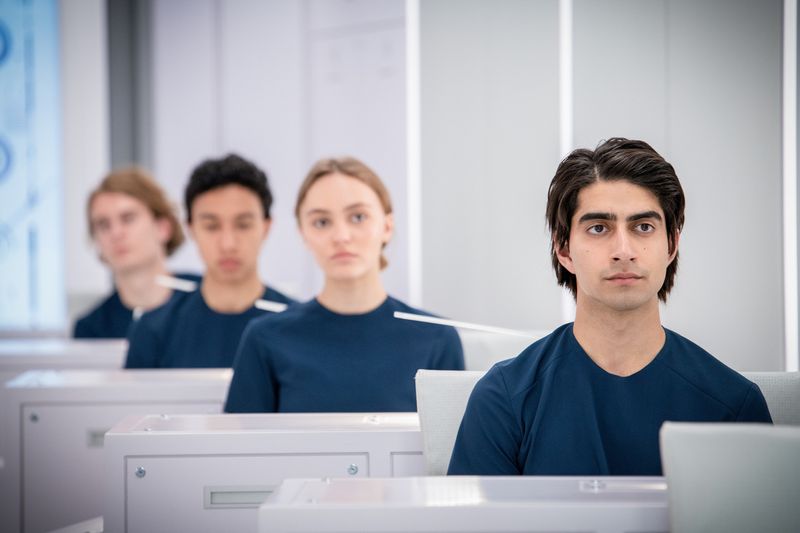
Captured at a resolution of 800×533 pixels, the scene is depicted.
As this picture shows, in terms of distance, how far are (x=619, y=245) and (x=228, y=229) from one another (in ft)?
4.38

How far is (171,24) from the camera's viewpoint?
13.5ft

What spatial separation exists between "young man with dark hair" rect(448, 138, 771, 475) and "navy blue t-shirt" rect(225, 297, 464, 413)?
0.47m

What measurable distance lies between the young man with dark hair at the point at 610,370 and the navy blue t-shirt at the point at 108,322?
223 centimetres

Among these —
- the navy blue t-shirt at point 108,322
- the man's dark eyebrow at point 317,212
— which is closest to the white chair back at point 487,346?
the man's dark eyebrow at point 317,212

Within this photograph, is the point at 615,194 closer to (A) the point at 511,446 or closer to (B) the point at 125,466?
(A) the point at 511,446

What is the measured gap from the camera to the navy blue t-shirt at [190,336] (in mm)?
2369

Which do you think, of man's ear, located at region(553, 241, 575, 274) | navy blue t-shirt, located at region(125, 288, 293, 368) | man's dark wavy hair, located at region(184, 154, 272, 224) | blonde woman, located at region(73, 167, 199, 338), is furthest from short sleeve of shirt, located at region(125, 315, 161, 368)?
man's ear, located at region(553, 241, 575, 274)

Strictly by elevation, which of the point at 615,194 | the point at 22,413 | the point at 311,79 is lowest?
the point at 22,413

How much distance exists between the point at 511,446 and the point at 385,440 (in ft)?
0.56

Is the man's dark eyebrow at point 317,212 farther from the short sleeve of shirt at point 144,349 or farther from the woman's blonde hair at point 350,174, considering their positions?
the short sleeve of shirt at point 144,349

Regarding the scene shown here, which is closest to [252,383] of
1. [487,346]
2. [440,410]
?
[487,346]

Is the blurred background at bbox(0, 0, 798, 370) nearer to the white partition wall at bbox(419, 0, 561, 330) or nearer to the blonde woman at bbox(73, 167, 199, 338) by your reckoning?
the white partition wall at bbox(419, 0, 561, 330)

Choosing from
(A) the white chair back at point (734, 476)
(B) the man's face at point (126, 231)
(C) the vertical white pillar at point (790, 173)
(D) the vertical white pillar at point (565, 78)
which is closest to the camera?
(A) the white chair back at point (734, 476)

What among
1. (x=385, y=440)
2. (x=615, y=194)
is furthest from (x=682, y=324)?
(x=385, y=440)
